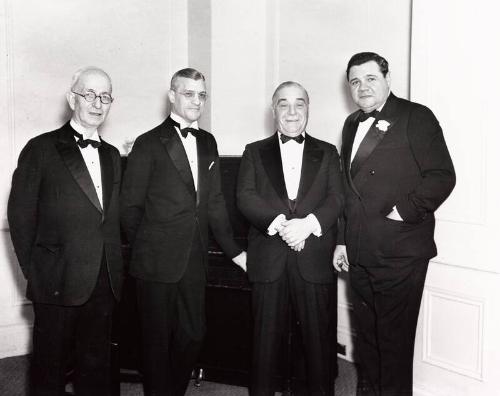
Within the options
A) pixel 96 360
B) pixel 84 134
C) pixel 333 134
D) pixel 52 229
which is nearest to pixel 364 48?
pixel 333 134

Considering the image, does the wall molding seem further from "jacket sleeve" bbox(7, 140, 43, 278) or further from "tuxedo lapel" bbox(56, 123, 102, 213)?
"jacket sleeve" bbox(7, 140, 43, 278)

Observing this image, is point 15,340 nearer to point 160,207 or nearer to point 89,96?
point 160,207

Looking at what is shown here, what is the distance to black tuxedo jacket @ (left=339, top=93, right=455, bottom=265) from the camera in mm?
2449

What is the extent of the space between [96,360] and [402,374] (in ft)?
5.13

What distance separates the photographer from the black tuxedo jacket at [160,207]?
2.62m

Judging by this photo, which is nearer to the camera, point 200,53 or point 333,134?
point 333,134

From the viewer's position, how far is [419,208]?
2.42 meters

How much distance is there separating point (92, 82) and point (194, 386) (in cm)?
209

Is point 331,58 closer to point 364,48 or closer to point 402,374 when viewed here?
point 364,48

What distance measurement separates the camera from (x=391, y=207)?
8.32 feet

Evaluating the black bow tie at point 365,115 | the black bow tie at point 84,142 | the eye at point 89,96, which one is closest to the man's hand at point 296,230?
the black bow tie at point 365,115

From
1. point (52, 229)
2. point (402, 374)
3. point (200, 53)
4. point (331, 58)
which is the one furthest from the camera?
point (200, 53)

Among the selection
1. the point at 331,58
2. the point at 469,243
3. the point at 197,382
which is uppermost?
the point at 331,58

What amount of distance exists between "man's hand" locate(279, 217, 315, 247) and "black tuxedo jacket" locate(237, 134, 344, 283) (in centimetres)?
7
